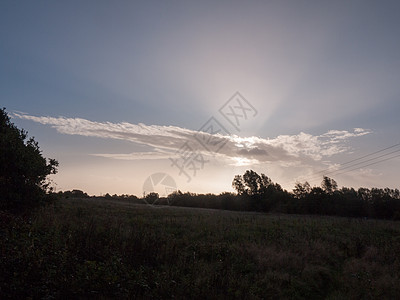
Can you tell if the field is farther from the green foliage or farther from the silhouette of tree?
the silhouette of tree

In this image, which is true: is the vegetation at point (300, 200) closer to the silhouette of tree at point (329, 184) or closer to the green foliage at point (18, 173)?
the silhouette of tree at point (329, 184)

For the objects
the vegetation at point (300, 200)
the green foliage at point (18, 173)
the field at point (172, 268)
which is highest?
the vegetation at point (300, 200)

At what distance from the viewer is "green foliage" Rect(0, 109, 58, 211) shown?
1204cm

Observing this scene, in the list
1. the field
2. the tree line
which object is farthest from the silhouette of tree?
the field

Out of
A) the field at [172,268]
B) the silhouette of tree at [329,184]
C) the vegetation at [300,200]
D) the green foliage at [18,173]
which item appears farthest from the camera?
the silhouette of tree at [329,184]

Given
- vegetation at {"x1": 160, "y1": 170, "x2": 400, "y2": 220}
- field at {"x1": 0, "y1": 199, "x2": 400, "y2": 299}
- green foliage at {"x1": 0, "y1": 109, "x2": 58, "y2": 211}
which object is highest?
vegetation at {"x1": 160, "y1": 170, "x2": 400, "y2": 220}

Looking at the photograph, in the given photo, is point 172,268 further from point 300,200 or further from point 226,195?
point 226,195

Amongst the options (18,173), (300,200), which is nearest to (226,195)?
(300,200)

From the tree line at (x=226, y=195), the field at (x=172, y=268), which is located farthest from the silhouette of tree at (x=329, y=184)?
the field at (x=172, y=268)

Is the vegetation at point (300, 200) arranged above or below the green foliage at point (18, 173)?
above

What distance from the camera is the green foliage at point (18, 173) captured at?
12.0 meters

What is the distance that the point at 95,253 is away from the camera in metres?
7.91

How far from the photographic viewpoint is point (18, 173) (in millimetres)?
12781

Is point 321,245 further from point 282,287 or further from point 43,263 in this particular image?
point 43,263
